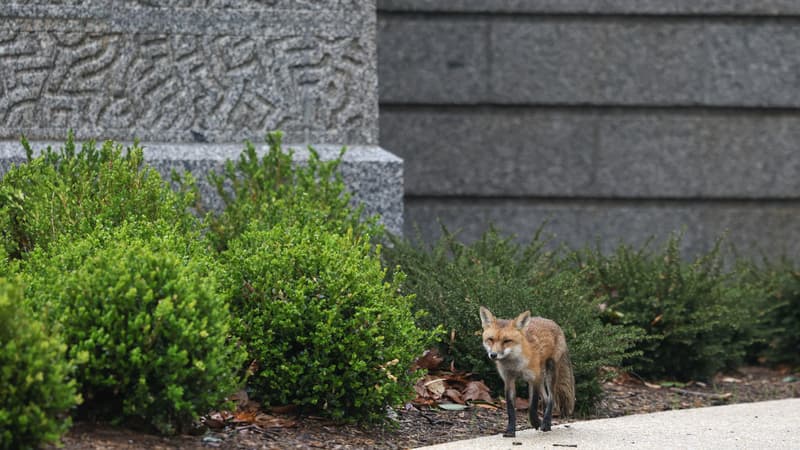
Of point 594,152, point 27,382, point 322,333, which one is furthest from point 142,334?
point 594,152

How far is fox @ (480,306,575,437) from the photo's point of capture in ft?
15.6

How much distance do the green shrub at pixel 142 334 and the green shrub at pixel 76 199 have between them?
1033mm

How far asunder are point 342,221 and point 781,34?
5478 mm

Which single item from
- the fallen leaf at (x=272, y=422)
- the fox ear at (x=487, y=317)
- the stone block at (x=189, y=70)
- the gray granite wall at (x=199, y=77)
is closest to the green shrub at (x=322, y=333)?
the fallen leaf at (x=272, y=422)

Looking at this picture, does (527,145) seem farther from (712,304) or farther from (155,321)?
(155,321)

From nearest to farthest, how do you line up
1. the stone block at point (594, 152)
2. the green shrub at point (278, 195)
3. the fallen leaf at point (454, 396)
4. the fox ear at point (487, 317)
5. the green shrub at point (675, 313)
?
1. the fox ear at point (487, 317)
2. the fallen leaf at point (454, 396)
3. the green shrub at point (278, 195)
4. the green shrub at point (675, 313)
5. the stone block at point (594, 152)

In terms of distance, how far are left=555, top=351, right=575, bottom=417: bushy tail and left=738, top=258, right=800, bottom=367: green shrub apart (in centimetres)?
293

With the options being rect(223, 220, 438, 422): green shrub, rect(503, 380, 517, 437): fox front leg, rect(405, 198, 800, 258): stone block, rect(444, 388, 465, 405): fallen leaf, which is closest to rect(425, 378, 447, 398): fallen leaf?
rect(444, 388, 465, 405): fallen leaf

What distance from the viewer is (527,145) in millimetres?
10039

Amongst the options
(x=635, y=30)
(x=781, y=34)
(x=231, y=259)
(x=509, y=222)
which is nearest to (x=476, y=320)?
(x=231, y=259)

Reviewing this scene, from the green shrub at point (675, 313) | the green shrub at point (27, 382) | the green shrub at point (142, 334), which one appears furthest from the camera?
the green shrub at point (675, 313)

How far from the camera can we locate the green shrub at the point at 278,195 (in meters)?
6.48

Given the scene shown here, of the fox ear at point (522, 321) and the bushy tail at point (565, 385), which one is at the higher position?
the fox ear at point (522, 321)

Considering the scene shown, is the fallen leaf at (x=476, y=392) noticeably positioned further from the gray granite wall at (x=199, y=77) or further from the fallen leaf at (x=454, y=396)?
the gray granite wall at (x=199, y=77)
